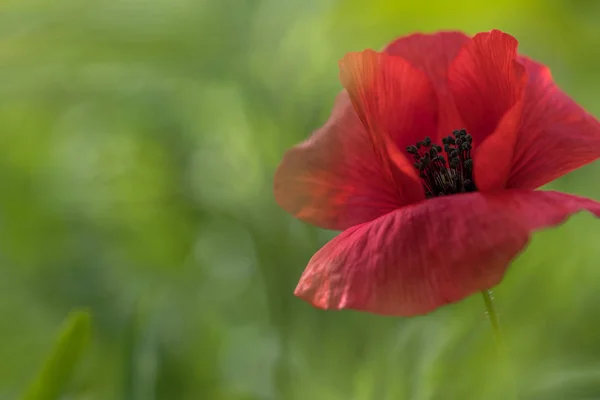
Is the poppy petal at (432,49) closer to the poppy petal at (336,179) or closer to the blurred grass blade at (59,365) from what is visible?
the poppy petal at (336,179)

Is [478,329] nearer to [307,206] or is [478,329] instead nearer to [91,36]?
[307,206]

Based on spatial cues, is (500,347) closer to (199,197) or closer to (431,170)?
(431,170)

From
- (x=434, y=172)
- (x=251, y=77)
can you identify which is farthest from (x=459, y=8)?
(x=434, y=172)

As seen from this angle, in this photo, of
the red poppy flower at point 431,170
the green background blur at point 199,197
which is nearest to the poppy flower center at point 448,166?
the red poppy flower at point 431,170

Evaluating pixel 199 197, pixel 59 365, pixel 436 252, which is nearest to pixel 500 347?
pixel 436 252

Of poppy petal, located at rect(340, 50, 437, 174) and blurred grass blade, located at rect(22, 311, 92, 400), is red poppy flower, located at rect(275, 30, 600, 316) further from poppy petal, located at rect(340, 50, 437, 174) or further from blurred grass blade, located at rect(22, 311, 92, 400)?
blurred grass blade, located at rect(22, 311, 92, 400)

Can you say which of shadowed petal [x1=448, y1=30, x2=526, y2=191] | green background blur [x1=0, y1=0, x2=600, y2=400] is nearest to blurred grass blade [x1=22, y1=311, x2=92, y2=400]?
green background blur [x1=0, y1=0, x2=600, y2=400]
